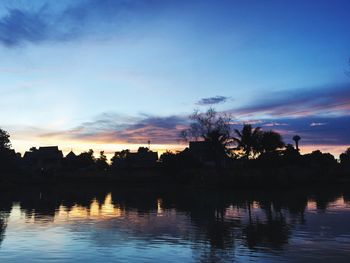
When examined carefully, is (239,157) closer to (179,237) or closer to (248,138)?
(248,138)

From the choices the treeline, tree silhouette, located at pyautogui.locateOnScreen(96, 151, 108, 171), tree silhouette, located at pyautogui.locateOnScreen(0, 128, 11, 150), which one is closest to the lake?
the treeline

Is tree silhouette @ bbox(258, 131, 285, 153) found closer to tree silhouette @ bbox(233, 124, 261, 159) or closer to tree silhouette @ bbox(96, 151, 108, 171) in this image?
tree silhouette @ bbox(233, 124, 261, 159)

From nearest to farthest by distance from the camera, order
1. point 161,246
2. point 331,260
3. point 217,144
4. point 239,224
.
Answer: point 331,260, point 161,246, point 239,224, point 217,144

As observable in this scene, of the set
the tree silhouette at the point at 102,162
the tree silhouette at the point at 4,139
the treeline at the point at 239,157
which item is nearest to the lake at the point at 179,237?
the treeline at the point at 239,157

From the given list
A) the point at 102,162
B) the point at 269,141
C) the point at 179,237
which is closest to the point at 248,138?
the point at 269,141

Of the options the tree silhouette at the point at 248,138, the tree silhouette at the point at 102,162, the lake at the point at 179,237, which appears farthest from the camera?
the tree silhouette at the point at 102,162

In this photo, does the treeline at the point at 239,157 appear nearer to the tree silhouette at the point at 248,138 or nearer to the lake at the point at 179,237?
the tree silhouette at the point at 248,138

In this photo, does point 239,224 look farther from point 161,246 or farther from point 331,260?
point 331,260

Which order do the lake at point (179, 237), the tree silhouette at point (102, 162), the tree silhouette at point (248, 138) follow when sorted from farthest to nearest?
1. the tree silhouette at point (102, 162)
2. the tree silhouette at point (248, 138)
3. the lake at point (179, 237)

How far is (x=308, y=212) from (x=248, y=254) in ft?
43.3

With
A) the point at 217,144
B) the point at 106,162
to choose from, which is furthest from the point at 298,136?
the point at 106,162

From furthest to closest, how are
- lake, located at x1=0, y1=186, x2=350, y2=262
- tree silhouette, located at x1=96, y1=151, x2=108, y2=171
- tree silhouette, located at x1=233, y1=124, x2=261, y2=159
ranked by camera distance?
tree silhouette, located at x1=96, y1=151, x2=108, y2=171 < tree silhouette, located at x1=233, y1=124, x2=261, y2=159 < lake, located at x1=0, y1=186, x2=350, y2=262

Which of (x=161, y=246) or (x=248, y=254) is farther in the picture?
(x=161, y=246)

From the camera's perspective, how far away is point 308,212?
24.2 m
